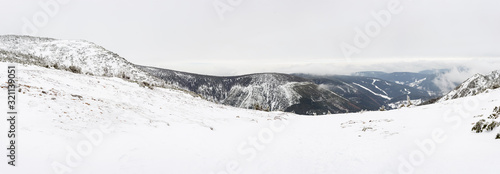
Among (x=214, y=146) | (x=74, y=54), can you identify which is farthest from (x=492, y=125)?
(x=74, y=54)

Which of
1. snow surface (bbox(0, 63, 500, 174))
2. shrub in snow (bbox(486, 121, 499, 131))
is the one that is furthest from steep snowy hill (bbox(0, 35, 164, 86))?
shrub in snow (bbox(486, 121, 499, 131))

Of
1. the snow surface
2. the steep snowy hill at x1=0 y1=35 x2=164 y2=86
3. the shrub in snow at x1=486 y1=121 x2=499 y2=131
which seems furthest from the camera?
the steep snowy hill at x1=0 y1=35 x2=164 y2=86

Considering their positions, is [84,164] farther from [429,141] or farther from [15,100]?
[429,141]

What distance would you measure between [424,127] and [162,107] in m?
19.2

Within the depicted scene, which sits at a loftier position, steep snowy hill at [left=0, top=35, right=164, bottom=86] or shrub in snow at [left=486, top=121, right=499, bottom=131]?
steep snowy hill at [left=0, top=35, right=164, bottom=86]

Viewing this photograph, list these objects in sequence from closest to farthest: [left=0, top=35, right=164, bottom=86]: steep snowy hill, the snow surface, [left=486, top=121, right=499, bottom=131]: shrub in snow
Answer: the snow surface < [left=486, top=121, right=499, bottom=131]: shrub in snow < [left=0, top=35, right=164, bottom=86]: steep snowy hill

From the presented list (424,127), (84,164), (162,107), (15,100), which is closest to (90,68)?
(162,107)

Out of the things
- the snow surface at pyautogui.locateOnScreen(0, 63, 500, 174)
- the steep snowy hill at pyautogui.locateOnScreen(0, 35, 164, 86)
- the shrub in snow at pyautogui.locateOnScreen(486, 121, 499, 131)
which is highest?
the steep snowy hill at pyautogui.locateOnScreen(0, 35, 164, 86)

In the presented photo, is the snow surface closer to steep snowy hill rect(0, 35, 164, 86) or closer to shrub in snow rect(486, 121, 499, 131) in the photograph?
shrub in snow rect(486, 121, 499, 131)

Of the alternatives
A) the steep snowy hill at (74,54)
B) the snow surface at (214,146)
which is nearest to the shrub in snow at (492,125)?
the snow surface at (214,146)

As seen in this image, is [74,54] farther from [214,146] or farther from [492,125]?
[492,125]

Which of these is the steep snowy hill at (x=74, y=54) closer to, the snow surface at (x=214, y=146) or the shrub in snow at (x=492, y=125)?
the snow surface at (x=214, y=146)

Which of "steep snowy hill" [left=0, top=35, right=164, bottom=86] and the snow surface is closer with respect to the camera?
the snow surface

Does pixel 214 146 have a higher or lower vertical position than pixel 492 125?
lower
